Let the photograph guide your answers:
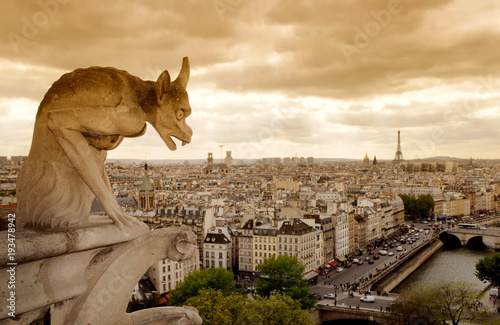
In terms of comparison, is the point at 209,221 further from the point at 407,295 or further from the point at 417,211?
the point at 417,211

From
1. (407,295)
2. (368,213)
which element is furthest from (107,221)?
(368,213)

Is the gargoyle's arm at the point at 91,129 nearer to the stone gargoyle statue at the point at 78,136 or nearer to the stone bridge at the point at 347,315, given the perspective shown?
the stone gargoyle statue at the point at 78,136

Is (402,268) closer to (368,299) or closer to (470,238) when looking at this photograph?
(368,299)

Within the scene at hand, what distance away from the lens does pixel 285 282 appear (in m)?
24.6

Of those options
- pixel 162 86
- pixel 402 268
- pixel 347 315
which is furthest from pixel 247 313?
pixel 402 268

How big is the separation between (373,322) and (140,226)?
24746 millimetres

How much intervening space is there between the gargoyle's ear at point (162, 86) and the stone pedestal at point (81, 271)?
2.96 ft

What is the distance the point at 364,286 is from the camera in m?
31.3

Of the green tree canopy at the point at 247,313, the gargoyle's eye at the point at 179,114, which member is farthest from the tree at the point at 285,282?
the gargoyle's eye at the point at 179,114

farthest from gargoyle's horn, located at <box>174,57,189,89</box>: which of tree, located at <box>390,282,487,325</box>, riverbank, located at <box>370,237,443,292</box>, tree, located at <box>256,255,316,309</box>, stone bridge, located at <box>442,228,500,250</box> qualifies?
stone bridge, located at <box>442,228,500,250</box>

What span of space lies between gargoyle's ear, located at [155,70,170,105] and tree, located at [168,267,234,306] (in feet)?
66.1

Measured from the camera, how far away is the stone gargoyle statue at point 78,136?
319 cm

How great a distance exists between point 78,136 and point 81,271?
0.85 meters

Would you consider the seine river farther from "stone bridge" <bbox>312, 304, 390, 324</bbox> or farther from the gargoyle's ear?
the gargoyle's ear
